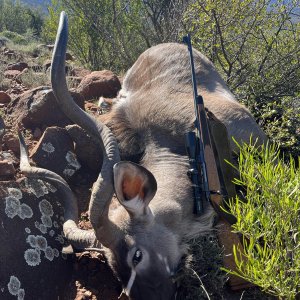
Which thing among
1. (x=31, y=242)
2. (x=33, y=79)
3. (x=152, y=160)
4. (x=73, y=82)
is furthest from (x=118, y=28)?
(x=31, y=242)

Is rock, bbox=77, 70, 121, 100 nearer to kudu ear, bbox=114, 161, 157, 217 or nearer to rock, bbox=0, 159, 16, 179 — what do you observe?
rock, bbox=0, 159, 16, 179

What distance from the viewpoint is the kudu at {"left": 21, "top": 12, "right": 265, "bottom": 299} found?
3348mm

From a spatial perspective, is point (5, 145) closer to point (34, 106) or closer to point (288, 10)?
point (34, 106)

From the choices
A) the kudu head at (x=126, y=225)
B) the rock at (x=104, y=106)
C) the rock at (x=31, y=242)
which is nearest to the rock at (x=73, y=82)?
the rock at (x=104, y=106)

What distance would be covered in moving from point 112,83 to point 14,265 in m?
3.53

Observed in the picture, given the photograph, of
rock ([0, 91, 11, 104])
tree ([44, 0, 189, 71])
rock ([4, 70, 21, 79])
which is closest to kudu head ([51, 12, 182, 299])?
rock ([0, 91, 11, 104])

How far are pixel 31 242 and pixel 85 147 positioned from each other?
129cm

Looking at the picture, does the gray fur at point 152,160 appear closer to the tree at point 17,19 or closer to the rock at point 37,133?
the rock at point 37,133

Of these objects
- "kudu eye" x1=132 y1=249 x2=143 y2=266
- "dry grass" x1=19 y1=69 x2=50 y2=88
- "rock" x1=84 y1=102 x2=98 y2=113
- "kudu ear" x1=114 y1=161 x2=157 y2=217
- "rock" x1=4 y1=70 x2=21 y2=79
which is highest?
"rock" x1=4 y1=70 x2=21 y2=79

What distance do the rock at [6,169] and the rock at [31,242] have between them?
17 cm

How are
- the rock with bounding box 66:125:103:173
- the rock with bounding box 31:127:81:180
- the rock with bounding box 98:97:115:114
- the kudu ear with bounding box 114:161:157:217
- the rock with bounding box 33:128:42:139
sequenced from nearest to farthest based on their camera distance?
the kudu ear with bounding box 114:161:157:217
the rock with bounding box 31:127:81:180
the rock with bounding box 66:125:103:173
the rock with bounding box 33:128:42:139
the rock with bounding box 98:97:115:114

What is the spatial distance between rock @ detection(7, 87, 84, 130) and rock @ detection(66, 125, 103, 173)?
557mm

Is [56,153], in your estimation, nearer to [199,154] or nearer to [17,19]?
[199,154]

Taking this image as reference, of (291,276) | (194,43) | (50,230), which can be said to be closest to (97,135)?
(50,230)
